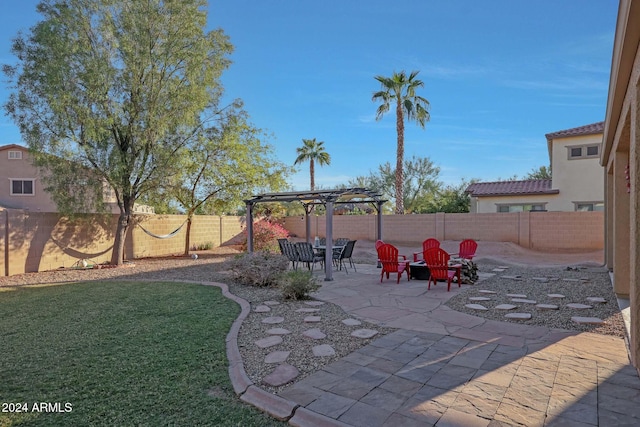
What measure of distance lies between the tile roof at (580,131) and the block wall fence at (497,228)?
17.9 ft

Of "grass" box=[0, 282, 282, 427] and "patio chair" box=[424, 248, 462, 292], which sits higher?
"patio chair" box=[424, 248, 462, 292]

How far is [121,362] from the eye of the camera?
387 centimetres

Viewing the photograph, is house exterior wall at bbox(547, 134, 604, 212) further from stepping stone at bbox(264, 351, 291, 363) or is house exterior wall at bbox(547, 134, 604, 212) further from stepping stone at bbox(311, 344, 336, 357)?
stepping stone at bbox(264, 351, 291, 363)

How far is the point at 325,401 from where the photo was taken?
2994 millimetres

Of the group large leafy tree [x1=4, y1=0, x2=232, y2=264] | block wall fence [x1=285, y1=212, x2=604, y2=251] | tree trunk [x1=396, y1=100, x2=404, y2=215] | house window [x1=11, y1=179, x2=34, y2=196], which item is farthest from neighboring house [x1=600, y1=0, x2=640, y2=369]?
house window [x1=11, y1=179, x2=34, y2=196]

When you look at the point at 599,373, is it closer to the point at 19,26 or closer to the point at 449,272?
the point at 449,272

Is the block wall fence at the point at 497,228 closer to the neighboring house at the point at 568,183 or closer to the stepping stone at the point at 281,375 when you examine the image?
the neighboring house at the point at 568,183

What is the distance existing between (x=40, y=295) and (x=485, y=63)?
50.8 feet

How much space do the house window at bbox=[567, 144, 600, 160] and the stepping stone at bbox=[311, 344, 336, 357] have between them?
733 inches

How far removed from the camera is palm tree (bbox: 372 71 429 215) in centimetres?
2006

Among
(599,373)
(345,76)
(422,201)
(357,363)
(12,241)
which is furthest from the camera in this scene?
(422,201)

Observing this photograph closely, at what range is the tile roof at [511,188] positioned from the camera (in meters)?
18.7

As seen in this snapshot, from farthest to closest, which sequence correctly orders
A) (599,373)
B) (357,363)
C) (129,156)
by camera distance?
1. (129,156)
2. (357,363)
3. (599,373)

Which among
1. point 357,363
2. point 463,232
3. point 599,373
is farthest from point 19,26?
point 463,232
